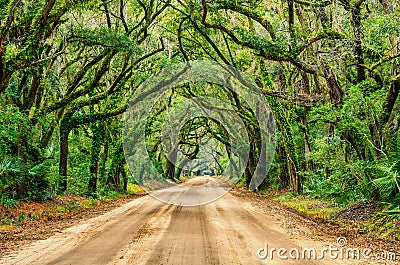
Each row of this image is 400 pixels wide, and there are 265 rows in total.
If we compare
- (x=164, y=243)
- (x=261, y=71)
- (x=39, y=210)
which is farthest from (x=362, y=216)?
(x=261, y=71)

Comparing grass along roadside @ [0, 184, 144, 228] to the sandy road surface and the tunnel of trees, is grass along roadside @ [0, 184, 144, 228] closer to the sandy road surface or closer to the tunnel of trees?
the tunnel of trees

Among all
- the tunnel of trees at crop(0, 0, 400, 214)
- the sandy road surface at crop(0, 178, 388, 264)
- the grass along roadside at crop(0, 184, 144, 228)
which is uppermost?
the tunnel of trees at crop(0, 0, 400, 214)

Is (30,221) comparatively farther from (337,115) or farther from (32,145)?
(337,115)

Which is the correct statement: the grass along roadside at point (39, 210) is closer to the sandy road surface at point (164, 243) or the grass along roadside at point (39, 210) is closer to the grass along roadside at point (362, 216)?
the sandy road surface at point (164, 243)

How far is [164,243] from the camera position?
752 cm

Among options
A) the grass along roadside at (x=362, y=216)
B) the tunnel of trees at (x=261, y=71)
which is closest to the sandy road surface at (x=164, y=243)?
the grass along roadside at (x=362, y=216)

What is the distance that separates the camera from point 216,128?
36688mm

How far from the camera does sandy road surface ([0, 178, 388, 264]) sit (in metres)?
6.20

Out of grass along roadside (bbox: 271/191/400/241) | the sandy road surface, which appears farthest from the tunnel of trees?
the sandy road surface

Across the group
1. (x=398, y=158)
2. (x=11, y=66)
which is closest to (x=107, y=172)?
(x=11, y=66)

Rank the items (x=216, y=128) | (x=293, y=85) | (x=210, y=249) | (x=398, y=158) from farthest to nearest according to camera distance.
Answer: (x=216, y=128) < (x=293, y=85) < (x=398, y=158) < (x=210, y=249)

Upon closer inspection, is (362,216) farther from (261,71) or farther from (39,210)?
(261,71)

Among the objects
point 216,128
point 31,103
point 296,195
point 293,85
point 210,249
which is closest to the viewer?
point 210,249

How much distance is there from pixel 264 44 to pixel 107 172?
1510 centimetres
